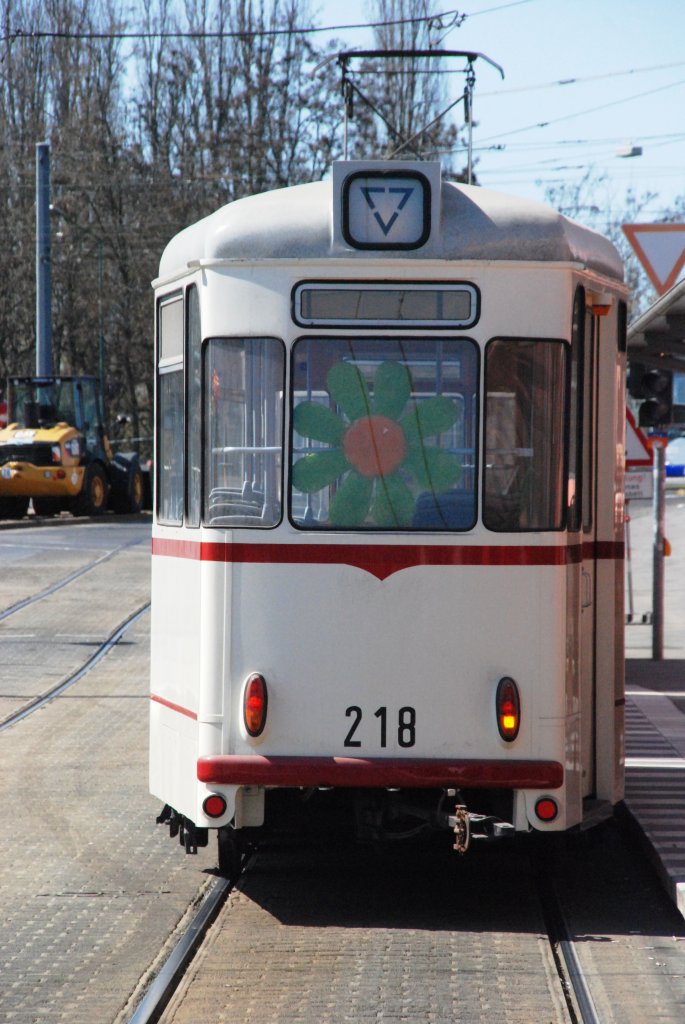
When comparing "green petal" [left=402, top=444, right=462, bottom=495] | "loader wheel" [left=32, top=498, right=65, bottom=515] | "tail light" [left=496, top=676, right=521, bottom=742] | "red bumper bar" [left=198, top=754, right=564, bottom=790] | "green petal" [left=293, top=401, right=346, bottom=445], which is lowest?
"red bumper bar" [left=198, top=754, right=564, bottom=790]

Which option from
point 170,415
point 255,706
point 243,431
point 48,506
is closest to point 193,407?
point 243,431

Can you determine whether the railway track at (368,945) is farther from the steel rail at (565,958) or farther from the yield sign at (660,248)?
the yield sign at (660,248)

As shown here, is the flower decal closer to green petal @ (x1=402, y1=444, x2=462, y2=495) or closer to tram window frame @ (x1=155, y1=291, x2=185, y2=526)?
green petal @ (x1=402, y1=444, x2=462, y2=495)

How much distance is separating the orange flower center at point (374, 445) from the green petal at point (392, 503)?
0.14 feet

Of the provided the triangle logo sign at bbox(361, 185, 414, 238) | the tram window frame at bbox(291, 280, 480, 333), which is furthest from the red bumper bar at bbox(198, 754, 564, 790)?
the triangle logo sign at bbox(361, 185, 414, 238)

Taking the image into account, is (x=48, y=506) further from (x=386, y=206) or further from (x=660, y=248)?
(x=386, y=206)

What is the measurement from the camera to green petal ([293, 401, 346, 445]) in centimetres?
600

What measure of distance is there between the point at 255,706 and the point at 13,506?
27252 millimetres

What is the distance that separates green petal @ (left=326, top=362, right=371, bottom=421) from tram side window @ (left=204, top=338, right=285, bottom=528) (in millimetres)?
197

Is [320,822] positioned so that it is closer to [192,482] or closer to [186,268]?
[192,482]

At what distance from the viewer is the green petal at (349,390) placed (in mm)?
6004

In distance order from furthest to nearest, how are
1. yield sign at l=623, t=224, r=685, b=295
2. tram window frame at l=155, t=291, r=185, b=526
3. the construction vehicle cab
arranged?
the construction vehicle cab, yield sign at l=623, t=224, r=685, b=295, tram window frame at l=155, t=291, r=185, b=526

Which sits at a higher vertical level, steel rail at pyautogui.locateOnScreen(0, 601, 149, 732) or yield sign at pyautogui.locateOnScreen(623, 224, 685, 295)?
yield sign at pyautogui.locateOnScreen(623, 224, 685, 295)

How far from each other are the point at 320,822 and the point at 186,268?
2.31 meters
